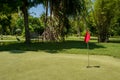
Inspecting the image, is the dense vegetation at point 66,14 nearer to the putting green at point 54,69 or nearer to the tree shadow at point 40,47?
the tree shadow at point 40,47

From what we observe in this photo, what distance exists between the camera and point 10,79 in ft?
A: 39.0

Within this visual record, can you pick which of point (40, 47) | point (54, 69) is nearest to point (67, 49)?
point (40, 47)

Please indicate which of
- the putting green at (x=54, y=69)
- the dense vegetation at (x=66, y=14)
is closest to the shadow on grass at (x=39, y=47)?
the dense vegetation at (x=66, y=14)

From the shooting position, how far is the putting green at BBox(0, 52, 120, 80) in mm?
12308

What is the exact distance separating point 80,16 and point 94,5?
8.08ft

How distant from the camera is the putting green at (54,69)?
12308mm

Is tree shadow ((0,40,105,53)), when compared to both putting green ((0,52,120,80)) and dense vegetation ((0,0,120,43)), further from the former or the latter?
putting green ((0,52,120,80))

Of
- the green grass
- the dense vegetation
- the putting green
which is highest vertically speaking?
the dense vegetation

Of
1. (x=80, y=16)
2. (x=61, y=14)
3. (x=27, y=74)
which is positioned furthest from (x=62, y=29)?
(x=27, y=74)

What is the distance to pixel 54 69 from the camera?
13.9 meters

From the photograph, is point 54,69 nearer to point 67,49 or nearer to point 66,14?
point 67,49

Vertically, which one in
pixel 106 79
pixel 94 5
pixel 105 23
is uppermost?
pixel 94 5

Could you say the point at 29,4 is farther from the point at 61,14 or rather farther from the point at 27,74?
the point at 27,74

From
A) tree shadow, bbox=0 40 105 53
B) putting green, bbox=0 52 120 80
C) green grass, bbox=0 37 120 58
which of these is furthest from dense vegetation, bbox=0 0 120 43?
putting green, bbox=0 52 120 80
